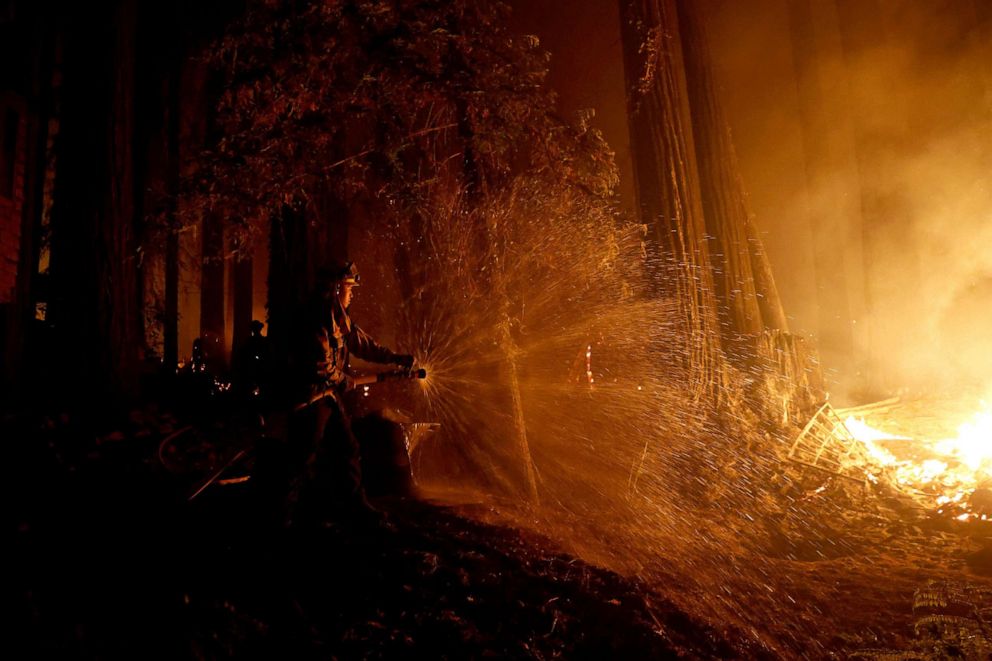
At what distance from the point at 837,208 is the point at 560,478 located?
37.2 feet

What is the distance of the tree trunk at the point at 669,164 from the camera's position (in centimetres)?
913

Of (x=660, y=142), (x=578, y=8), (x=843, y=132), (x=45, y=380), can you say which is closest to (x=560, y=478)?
(x=660, y=142)

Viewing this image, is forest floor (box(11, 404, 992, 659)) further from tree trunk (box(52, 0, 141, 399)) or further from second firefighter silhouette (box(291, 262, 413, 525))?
tree trunk (box(52, 0, 141, 399))

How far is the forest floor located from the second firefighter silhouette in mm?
311

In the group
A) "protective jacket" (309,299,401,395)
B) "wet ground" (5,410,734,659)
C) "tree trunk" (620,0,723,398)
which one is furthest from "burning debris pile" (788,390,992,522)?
"protective jacket" (309,299,401,395)

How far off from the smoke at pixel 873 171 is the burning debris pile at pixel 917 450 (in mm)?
4528

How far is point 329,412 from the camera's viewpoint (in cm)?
496

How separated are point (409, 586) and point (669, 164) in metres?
7.43

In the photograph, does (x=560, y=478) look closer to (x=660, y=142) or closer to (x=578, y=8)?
(x=660, y=142)

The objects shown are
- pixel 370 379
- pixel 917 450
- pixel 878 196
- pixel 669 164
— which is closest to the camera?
pixel 370 379

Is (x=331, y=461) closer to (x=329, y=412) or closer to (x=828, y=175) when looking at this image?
(x=329, y=412)

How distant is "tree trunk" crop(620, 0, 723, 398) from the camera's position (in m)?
9.13

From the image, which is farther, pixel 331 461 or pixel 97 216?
pixel 97 216

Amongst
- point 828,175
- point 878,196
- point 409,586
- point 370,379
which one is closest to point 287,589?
point 409,586
